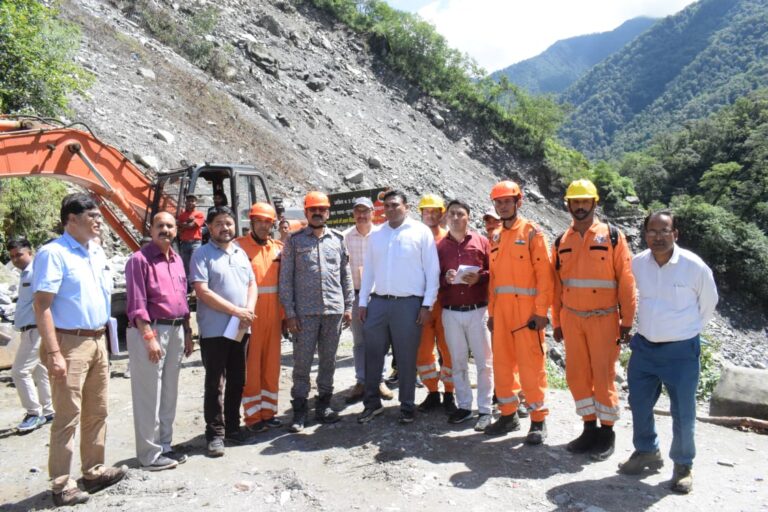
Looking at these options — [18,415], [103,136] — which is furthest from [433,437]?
[103,136]

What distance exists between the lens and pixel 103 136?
1347cm

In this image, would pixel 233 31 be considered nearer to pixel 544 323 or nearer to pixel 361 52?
Result: pixel 361 52

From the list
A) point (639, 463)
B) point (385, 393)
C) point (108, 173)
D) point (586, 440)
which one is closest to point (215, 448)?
point (385, 393)

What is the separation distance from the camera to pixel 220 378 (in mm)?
4258

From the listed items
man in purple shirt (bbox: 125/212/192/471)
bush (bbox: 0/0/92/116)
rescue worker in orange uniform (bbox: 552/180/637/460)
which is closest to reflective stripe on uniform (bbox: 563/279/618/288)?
rescue worker in orange uniform (bbox: 552/180/637/460)

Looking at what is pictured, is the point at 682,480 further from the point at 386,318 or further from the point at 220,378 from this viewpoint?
the point at 220,378

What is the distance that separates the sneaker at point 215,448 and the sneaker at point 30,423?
2071 mm

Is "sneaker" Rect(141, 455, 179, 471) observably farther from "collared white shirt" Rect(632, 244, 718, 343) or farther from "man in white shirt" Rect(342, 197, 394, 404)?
"collared white shirt" Rect(632, 244, 718, 343)

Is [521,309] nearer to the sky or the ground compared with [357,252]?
nearer to the ground

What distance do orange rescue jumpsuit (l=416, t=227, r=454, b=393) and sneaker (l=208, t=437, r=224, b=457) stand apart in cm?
184

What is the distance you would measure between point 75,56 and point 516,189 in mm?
16505

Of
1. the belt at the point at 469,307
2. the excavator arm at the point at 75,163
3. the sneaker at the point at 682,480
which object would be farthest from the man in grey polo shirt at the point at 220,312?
the excavator arm at the point at 75,163

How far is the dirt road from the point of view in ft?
11.3

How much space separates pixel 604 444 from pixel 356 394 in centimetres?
236
